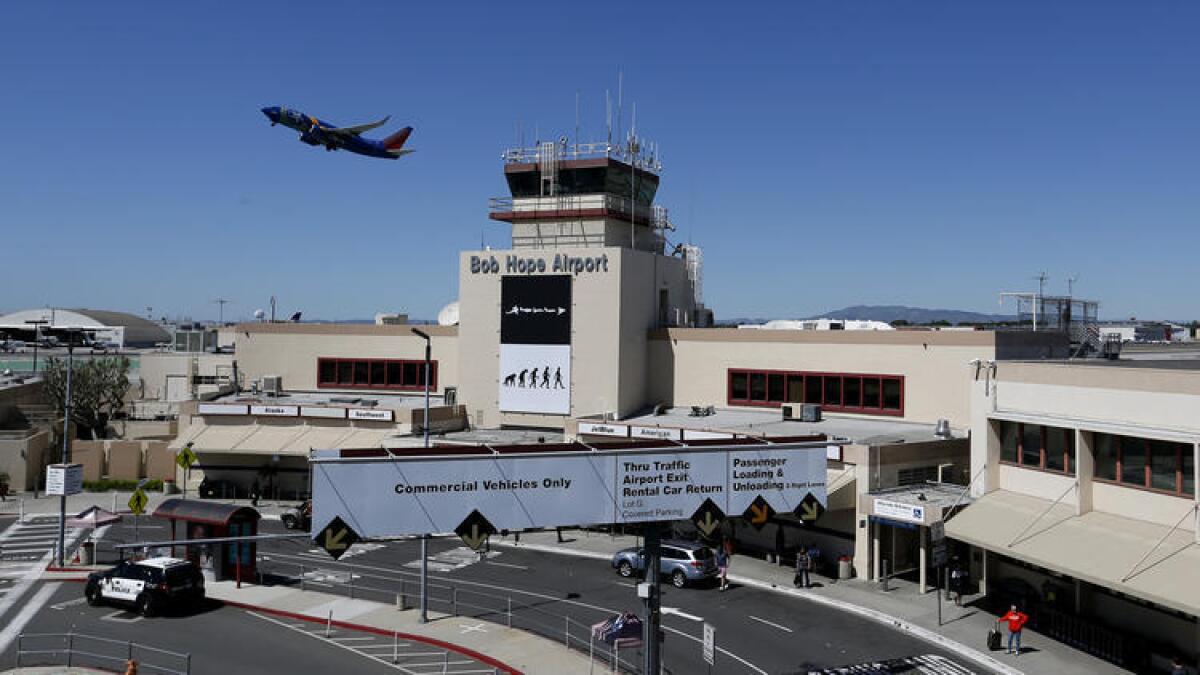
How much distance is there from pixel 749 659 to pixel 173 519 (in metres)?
23.5

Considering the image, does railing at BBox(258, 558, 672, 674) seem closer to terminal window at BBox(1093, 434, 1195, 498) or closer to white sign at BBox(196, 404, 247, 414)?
terminal window at BBox(1093, 434, 1195, 498)

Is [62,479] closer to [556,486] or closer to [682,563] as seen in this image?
[682,563]

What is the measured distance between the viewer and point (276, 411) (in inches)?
2115

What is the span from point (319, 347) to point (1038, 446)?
45.2m

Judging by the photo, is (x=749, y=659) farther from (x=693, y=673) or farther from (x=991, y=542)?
(x=991, y=542)

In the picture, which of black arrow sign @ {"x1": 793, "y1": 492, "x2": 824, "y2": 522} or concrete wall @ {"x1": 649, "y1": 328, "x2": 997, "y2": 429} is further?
concrete wall @ {"x1": 649, "y1": 328, "x2": 997, "y2": 429}

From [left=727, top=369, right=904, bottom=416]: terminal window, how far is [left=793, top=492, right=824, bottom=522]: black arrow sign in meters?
23.4

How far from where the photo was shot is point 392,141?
55.9 meters

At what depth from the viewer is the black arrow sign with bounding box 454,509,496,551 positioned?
20281 mm

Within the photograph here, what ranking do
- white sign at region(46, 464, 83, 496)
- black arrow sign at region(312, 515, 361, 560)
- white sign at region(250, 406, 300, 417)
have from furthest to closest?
white sign at region(250, 406, 300, 417) → white sign at region(46, 464, 83, 496) → black arrow sign at region(312, 515, 361, 560)

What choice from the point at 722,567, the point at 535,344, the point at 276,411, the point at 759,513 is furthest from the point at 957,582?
the point at 276,411

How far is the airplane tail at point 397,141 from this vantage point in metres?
55.2

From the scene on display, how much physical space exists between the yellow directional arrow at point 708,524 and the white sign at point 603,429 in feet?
74.2

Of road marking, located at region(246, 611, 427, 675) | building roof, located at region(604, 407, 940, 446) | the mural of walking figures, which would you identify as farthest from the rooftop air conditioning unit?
road marking, located at region(246, 611, 427, 675)
